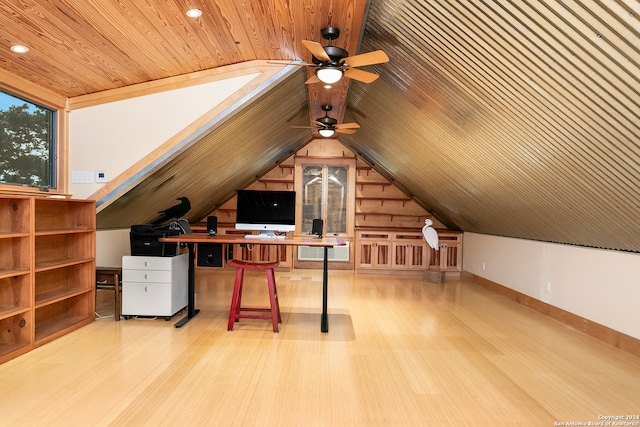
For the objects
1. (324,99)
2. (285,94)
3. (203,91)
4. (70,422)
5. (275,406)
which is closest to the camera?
(70,422)

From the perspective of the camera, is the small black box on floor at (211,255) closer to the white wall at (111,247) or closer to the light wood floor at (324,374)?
the light wood floor at (324,374)

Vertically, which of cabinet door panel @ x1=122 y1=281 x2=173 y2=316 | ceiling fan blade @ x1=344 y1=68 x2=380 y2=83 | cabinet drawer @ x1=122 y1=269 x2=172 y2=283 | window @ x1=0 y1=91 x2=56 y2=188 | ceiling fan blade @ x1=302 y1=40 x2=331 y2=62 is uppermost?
ceiling fan blade @ x1=302 y1=40 x2=331 y2=62

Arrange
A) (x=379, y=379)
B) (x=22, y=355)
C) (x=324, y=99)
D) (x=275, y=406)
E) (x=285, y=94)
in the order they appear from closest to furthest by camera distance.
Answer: (x=275, y=406)
(x=379, y=379)
(x=22, y=355)
(x=285, y=94)
(x=324, y=99)

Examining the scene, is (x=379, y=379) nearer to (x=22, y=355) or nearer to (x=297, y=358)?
(x=297, y=358)

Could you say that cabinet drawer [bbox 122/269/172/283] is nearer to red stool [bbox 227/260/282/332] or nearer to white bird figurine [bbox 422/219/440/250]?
red stool [bbox 227/260/282/332]

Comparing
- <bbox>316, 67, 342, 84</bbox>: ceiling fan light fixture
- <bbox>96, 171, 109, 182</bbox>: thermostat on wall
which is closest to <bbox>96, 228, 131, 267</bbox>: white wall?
<bbox>96, 171, 109, 182</bbox>: thermostat on wall

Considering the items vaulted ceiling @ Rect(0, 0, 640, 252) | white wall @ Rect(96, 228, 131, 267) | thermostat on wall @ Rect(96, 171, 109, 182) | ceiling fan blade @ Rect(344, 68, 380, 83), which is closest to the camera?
vaulted ceiling @ Rect(0, 0, 640, 252)

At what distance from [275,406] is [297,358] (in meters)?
0.87

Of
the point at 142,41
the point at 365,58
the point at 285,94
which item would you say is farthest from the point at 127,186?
the point at 365,58

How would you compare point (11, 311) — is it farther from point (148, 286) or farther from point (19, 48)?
point (19, 48)

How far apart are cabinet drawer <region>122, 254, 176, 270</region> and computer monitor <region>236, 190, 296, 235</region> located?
0.89 meters

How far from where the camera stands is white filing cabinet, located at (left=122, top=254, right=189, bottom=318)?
446cm

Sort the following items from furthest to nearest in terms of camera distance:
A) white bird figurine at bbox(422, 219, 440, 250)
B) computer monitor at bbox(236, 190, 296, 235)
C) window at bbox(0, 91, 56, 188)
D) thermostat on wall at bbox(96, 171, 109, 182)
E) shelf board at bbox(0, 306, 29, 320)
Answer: white bird figurine at bbox(422, 219, 440, 250), computer monitor at bbox(236, 190, 296, 235), thermostat on wall at bbox(96, 171, 109, 182), window at bbox(0, 91, 56, 188), shelf board at bbox(0, 306, 29, 320)

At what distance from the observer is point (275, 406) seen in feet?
8.40
